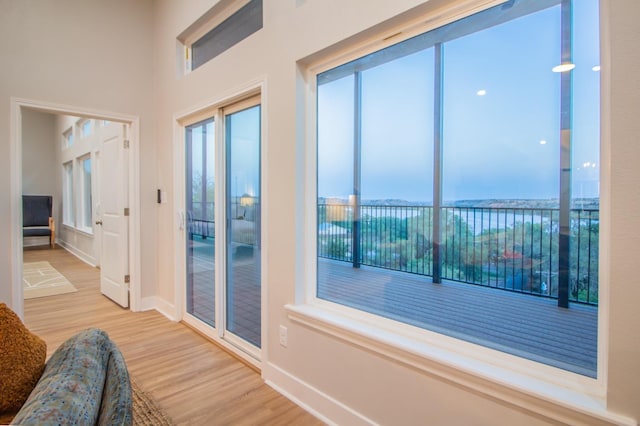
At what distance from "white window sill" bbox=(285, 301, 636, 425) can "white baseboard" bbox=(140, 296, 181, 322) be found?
218 centimetres

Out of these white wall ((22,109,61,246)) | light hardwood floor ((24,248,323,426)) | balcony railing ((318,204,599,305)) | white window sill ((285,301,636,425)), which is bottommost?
light hardwood floor ((24,248,323,426))

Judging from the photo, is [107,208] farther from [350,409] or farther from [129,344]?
[350,409]

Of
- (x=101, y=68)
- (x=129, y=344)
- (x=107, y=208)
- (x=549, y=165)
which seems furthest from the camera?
(x=107, y=208)

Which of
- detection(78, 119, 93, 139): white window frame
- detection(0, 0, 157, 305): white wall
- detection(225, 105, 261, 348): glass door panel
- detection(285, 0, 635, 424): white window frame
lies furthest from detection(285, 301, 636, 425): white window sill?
detection(78, 119, 93, 139): white window frame

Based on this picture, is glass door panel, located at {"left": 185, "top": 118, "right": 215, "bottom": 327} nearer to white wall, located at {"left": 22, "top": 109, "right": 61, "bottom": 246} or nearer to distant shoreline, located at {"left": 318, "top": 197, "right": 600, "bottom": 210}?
distant shoreline, located at {"left": 318, "top": 197, "right": 600, "bottom": 210}

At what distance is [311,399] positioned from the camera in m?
1.95

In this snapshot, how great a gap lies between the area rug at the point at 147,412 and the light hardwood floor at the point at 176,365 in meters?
0.04

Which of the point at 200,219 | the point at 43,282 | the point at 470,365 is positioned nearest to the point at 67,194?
the point at 43,282

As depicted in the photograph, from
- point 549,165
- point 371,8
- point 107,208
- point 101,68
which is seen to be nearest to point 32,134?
point 107,208

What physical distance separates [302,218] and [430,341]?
3.35ft

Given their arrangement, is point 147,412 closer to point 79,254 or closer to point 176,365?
point 176,365

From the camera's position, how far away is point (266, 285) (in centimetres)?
226

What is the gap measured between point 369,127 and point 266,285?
1.28 meters

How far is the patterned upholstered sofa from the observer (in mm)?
714
